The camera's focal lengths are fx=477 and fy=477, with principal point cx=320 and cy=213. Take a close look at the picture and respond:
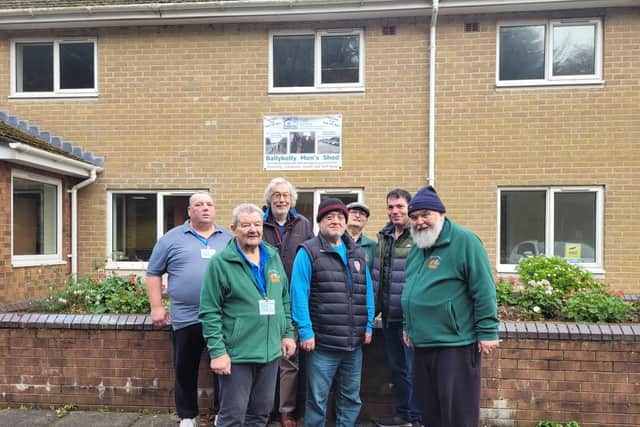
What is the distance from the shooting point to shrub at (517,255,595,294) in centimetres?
522

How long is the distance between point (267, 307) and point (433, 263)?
3.62 feet

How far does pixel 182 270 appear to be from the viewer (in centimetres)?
365

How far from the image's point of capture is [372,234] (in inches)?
320

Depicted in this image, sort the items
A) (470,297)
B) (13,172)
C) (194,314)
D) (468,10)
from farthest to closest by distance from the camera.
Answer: (468,10)
(13,172)
(194,314)
(470,297)

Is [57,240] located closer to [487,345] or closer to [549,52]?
[487,345]

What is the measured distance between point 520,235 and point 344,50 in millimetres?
4377

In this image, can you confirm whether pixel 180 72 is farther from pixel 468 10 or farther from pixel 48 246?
pixel 468 10

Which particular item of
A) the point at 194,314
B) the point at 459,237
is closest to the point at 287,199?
the point at 194,314

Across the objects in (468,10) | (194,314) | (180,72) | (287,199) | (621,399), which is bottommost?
(621,399)

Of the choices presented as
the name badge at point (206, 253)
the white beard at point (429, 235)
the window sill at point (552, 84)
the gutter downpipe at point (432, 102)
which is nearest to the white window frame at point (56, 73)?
the gutter downpipe at point (432, 102)

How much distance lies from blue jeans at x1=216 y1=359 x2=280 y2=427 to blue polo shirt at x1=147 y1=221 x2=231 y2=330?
2.46 feet

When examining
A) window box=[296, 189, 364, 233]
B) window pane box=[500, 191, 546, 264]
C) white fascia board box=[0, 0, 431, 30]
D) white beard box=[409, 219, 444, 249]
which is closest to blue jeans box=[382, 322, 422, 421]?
white beard box=[409, 219, 444, 249]

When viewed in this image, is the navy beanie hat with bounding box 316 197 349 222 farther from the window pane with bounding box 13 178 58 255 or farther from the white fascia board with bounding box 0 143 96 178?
the window pane with bounding box 13 178 58 255

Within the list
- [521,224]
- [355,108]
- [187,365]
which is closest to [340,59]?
[355,108]
